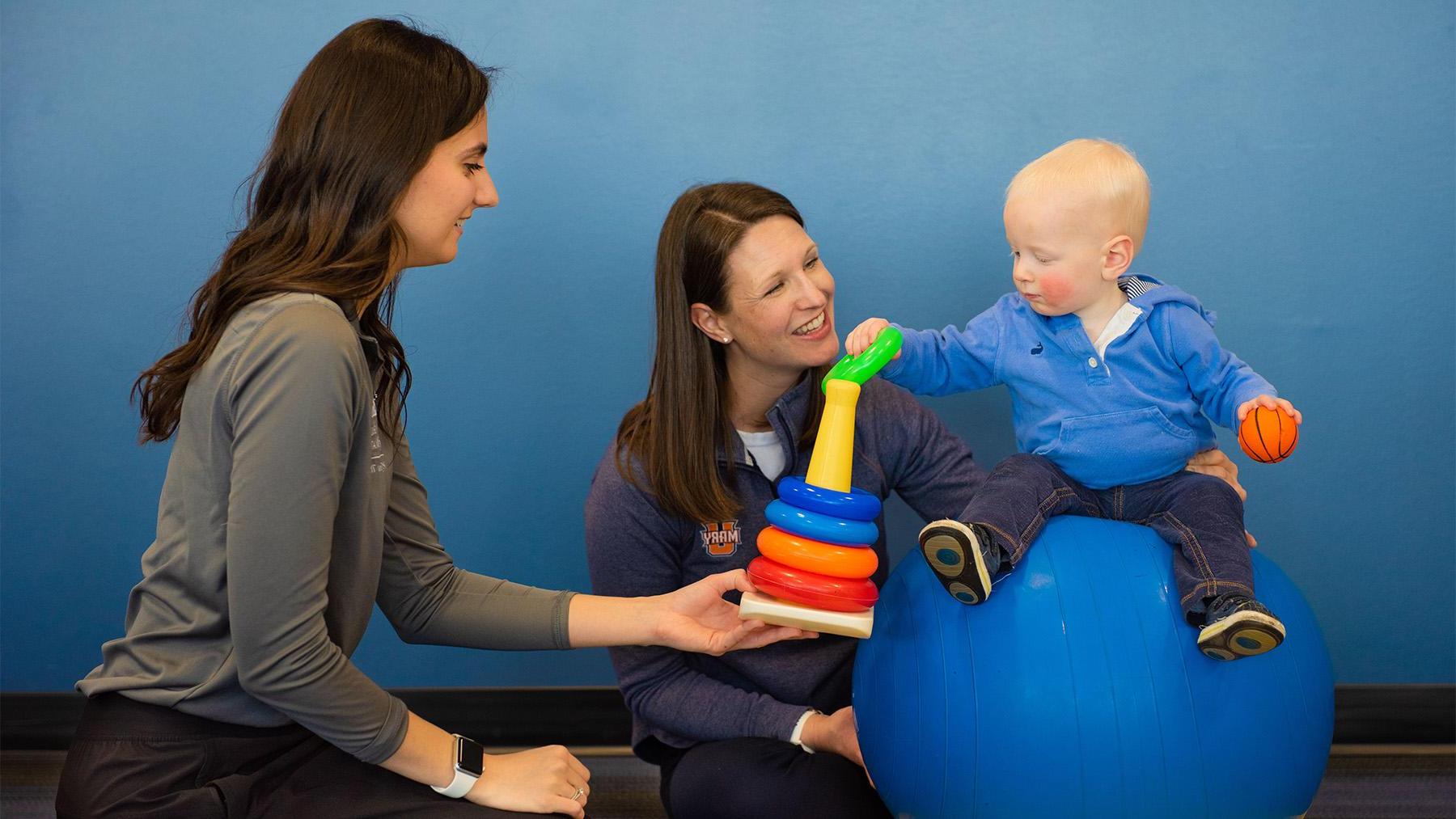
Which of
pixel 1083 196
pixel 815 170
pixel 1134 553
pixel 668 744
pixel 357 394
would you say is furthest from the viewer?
pixel 815 170

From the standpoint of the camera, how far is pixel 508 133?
2.34 metres

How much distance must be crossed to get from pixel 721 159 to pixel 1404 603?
1728 millimetres

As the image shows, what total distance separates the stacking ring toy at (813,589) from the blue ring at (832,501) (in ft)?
0.28

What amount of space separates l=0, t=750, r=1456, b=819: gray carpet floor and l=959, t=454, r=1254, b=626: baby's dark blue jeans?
93 centimetres

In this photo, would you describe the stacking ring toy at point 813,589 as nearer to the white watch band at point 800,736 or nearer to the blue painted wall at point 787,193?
the white watch band at point 800,736

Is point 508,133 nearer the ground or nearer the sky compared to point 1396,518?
nearer the sky

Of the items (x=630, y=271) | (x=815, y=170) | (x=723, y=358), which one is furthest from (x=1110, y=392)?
(x=630, y=271)

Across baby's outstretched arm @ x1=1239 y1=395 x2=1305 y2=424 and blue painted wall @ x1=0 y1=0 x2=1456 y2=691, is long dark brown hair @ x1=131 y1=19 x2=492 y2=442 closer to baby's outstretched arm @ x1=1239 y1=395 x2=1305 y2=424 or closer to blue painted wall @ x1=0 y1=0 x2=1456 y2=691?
blue painted wall @ x1=0 y1=0 x2=1456 y2=691

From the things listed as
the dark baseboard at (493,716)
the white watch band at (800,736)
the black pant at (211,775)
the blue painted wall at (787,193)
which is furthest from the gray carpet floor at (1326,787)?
the black pant at (211,775)

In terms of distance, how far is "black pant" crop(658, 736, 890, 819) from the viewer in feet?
5.82

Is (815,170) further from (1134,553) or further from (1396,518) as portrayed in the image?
(1396,518)

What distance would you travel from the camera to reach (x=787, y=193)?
2336mm

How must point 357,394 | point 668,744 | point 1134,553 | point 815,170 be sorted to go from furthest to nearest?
1. point 815,170
2. point 668,744
3. point 1134,553
4. point 357,394

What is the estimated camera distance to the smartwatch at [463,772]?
1.45 m
